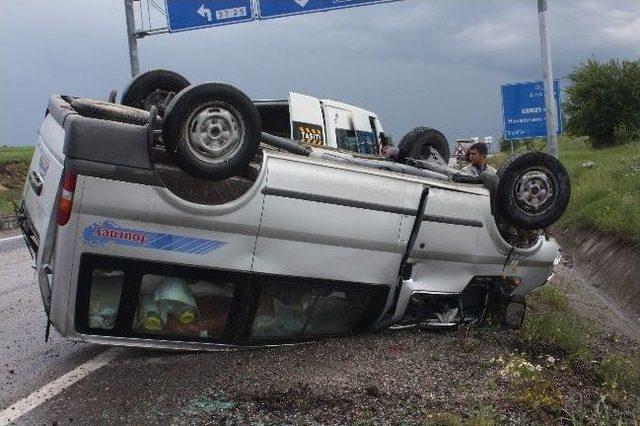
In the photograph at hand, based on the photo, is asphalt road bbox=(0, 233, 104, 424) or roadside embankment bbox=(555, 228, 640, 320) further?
roadside embankment bbox=(555, 228, 640, 320)

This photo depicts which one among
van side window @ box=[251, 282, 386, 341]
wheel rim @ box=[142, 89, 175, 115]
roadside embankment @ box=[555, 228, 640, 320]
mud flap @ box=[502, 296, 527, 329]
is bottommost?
roadside embankment @ box=[555, 228, 640, 320]

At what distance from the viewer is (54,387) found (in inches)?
191

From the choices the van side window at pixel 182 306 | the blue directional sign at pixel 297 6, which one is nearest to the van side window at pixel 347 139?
the blue directional sign at pixel 297 6

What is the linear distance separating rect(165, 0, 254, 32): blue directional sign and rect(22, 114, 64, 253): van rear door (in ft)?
33.4

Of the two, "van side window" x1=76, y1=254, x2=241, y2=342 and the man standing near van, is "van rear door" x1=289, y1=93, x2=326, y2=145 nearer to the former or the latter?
the man standing near van

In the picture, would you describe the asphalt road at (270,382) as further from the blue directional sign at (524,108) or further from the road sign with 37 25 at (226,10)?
the blue directional sign at (524,108)

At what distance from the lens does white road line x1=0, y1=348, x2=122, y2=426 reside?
4.43 meters

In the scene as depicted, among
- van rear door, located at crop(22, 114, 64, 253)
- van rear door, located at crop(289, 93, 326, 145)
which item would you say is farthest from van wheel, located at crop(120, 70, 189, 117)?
van rear door, located at crop(289, 93, 326, 145)

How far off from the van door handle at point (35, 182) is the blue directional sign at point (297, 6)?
10.2 m

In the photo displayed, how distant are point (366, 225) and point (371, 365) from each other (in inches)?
38.8

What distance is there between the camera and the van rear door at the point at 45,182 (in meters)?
4.55

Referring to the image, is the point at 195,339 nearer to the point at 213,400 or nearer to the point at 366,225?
the point at 213,400

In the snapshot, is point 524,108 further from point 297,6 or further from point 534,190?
point 534,190

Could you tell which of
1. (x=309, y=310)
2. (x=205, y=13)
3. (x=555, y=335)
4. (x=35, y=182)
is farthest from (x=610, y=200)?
(x=35, y=182)
